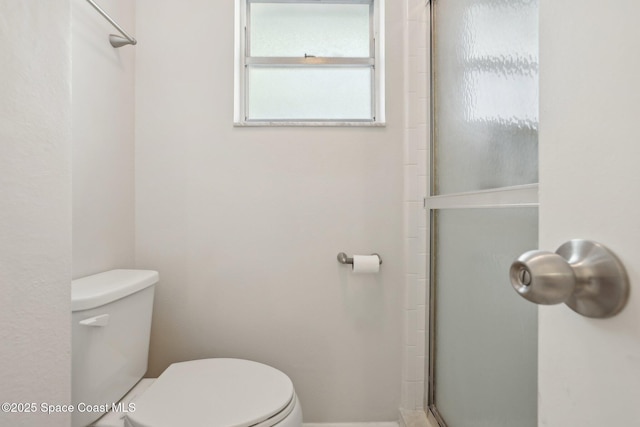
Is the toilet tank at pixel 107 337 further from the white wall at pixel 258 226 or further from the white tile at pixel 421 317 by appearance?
the white tile at pixel 421 317

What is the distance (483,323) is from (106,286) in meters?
1.05

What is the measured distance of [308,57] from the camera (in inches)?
55.7

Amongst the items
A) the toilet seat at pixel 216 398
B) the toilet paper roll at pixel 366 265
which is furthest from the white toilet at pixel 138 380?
the toilet paper roll at pixel 366 265

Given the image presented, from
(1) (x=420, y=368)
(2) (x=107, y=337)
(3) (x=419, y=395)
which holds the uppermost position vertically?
(2) (x=107, y=337)

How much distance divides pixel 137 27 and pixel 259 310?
1252mm

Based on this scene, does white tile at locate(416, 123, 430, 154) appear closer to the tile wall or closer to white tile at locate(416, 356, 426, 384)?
the tile wall

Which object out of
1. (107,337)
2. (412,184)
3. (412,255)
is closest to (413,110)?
Answer: (412,184)

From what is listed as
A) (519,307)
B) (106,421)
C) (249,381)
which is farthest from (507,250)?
(106,421)

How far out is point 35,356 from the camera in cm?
53

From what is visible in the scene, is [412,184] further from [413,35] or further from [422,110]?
[413,35]

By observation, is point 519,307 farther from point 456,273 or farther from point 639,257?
point 639,257

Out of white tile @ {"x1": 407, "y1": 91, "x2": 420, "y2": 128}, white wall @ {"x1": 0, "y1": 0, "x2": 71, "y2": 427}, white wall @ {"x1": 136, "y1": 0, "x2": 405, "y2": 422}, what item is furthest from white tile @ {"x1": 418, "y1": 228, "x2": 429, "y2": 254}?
white wall @ {"x1": 0, "y1": 0, "x2": 71, "y2": 427}

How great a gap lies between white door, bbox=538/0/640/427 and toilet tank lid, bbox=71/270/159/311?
3.19 feet

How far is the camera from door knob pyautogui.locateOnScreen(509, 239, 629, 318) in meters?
0.25
